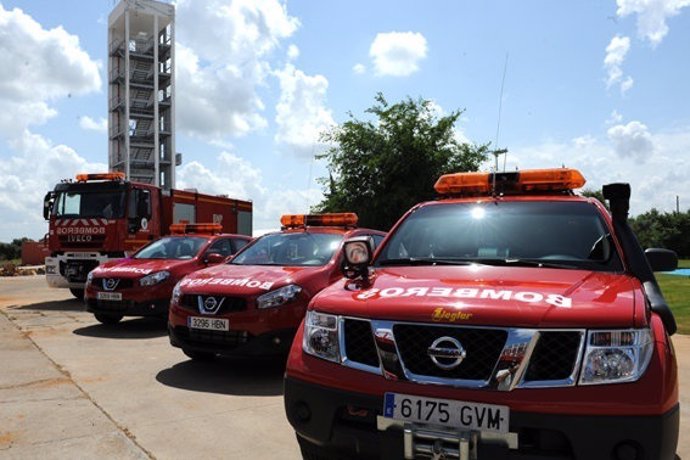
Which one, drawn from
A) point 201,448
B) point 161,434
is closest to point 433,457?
point 201,448

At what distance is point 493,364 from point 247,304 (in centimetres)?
350

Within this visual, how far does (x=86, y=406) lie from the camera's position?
4.65 metres

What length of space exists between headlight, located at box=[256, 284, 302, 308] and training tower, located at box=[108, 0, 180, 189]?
67.9 metres

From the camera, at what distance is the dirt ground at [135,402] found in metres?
3.79

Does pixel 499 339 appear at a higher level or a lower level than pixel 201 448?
higher

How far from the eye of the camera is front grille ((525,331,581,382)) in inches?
95.5

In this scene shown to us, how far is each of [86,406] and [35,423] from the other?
1.49ft

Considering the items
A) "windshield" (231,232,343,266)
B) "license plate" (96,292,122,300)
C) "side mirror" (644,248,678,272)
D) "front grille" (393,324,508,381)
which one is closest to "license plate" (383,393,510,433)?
"front grille" (393,324,508,381)

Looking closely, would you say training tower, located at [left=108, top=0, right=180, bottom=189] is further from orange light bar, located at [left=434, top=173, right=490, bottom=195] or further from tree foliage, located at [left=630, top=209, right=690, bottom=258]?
orange light bar, located at [left=434, top=173, right=490, bottom=195]

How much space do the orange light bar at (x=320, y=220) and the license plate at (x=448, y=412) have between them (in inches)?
200

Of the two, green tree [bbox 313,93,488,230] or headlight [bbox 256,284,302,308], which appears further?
green tree [bbox 313,93,488,230]

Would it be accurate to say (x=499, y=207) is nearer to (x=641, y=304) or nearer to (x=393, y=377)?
(x=641, y=304)

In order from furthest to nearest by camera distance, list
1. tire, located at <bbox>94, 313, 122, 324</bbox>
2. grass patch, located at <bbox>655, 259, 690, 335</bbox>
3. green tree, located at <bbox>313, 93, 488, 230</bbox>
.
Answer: green tree, located at <bbox>313, 93, 488, 230</bbox> → grass patch, located at <bbox>655, 259, 690, 335</bbox> → tire, located at <bbox>94, 313, 122, 324</bbox>

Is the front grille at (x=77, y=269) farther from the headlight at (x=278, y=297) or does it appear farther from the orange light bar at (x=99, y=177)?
the headlight at (x=278, y=297)
